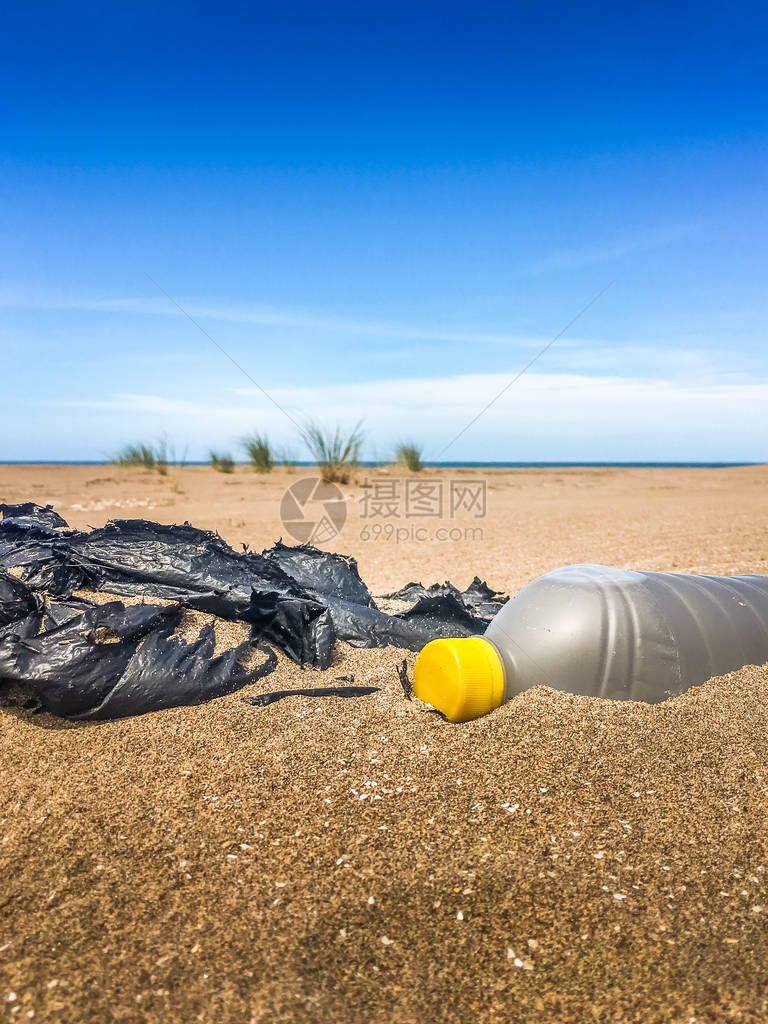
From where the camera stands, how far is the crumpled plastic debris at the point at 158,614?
7.55 ft

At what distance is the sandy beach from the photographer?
131 centimetres

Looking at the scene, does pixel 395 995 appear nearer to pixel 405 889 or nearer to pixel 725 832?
pixel 405 889

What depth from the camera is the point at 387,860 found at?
167cm

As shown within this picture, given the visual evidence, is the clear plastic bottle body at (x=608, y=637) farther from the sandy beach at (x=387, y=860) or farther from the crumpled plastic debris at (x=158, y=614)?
the crumpled plastic debris at (x=158, y=614)

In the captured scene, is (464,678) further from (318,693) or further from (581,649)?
(318,693)

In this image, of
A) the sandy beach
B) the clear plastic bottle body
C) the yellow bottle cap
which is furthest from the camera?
the clear plastic bottle body

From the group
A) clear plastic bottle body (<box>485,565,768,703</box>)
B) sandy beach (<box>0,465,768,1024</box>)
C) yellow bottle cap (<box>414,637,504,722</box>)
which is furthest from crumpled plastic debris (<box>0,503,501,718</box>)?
clear plastic bottle body (<box>485,565,768,703</box>)

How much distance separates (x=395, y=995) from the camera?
1.30 meters

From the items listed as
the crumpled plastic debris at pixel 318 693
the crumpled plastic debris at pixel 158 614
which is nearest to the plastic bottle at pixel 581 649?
the crumpled plastic debris at pixel 318 693

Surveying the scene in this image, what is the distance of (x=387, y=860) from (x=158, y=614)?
142 cm

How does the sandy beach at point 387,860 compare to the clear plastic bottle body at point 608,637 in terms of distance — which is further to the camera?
the clear plastic bottle body at point 608,637

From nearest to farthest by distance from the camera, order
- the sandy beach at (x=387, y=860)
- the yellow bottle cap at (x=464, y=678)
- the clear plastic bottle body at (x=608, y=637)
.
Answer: the sandy beach at (x=387, y=860) → the yellow bottle cap at (x=464, y=678) → the clear plastic bottle body at (x=608, y=637)

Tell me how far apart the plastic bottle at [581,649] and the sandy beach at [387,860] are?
0.30ft

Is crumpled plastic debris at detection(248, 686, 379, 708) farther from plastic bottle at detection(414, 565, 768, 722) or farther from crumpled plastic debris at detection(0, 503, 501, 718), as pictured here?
plastic bottle at detection(414, 565, 768, 722)
